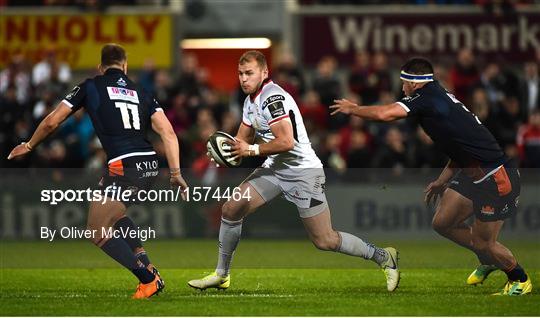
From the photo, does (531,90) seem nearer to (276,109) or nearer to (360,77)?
(360,77)

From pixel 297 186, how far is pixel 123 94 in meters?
1.98

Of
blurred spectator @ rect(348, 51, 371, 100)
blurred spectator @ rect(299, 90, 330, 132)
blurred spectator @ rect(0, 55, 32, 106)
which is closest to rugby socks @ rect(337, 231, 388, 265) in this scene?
blurred spectator @ rect(299, 90, 330, 132)

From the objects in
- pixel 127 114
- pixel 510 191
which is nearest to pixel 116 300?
pixel 127 114

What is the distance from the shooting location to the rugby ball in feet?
39.0

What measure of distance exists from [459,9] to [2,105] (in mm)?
9687

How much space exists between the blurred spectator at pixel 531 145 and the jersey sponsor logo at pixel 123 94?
1060cm

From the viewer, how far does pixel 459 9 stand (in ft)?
84.0

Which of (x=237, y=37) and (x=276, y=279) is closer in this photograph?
(x=276, y=279)

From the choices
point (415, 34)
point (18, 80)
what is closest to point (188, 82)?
point (18, 80)

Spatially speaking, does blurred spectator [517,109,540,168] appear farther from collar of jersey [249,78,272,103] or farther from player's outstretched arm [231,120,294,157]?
player's outstretched arm [231,120,294,157]

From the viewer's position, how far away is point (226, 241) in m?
12.4

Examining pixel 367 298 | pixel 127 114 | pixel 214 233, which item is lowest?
pixel 214 233

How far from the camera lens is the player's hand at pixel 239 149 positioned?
38.6 ft

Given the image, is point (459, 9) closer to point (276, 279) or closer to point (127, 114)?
point (276, 279)
